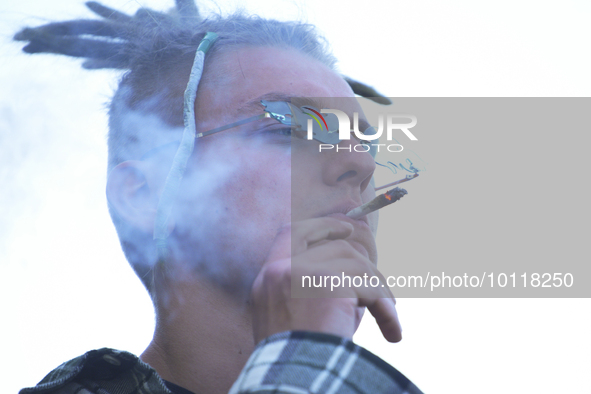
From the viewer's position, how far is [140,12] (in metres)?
3.01

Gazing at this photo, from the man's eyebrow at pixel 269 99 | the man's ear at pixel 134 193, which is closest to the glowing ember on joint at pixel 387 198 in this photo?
the man's eyebrow at pixel 269 99

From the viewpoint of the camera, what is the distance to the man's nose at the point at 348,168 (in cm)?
201

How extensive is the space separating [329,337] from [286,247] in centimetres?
44

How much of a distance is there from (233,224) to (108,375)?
2.30ft

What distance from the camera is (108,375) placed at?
1.83 metres

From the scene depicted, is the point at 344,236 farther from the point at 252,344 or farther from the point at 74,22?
the point at 74,22

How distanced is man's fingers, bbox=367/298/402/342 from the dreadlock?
112 centimetres

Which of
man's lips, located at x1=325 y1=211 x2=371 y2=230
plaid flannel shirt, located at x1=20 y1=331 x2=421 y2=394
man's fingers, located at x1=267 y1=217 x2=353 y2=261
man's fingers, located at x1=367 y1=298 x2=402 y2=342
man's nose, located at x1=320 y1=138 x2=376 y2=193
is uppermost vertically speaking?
man's nose, located at x1=320 y1=138 x2=376 y2=193

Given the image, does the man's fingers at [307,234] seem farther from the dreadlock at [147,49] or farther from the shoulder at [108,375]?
the dreadlock at [147,49]

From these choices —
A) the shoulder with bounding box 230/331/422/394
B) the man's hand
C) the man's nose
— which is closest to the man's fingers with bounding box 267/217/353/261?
the man's hand

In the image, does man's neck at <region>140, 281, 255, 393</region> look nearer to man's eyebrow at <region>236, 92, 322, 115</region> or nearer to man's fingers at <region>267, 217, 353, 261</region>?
man's fingers at <region>267, 217, 353, 261</region>

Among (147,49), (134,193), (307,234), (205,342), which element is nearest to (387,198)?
(307,234)

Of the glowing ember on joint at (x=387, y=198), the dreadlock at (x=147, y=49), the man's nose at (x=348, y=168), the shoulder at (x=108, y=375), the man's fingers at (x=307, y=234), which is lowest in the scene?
the shoulder at (x=108, y=375)

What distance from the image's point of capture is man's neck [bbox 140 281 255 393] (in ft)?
6.51
